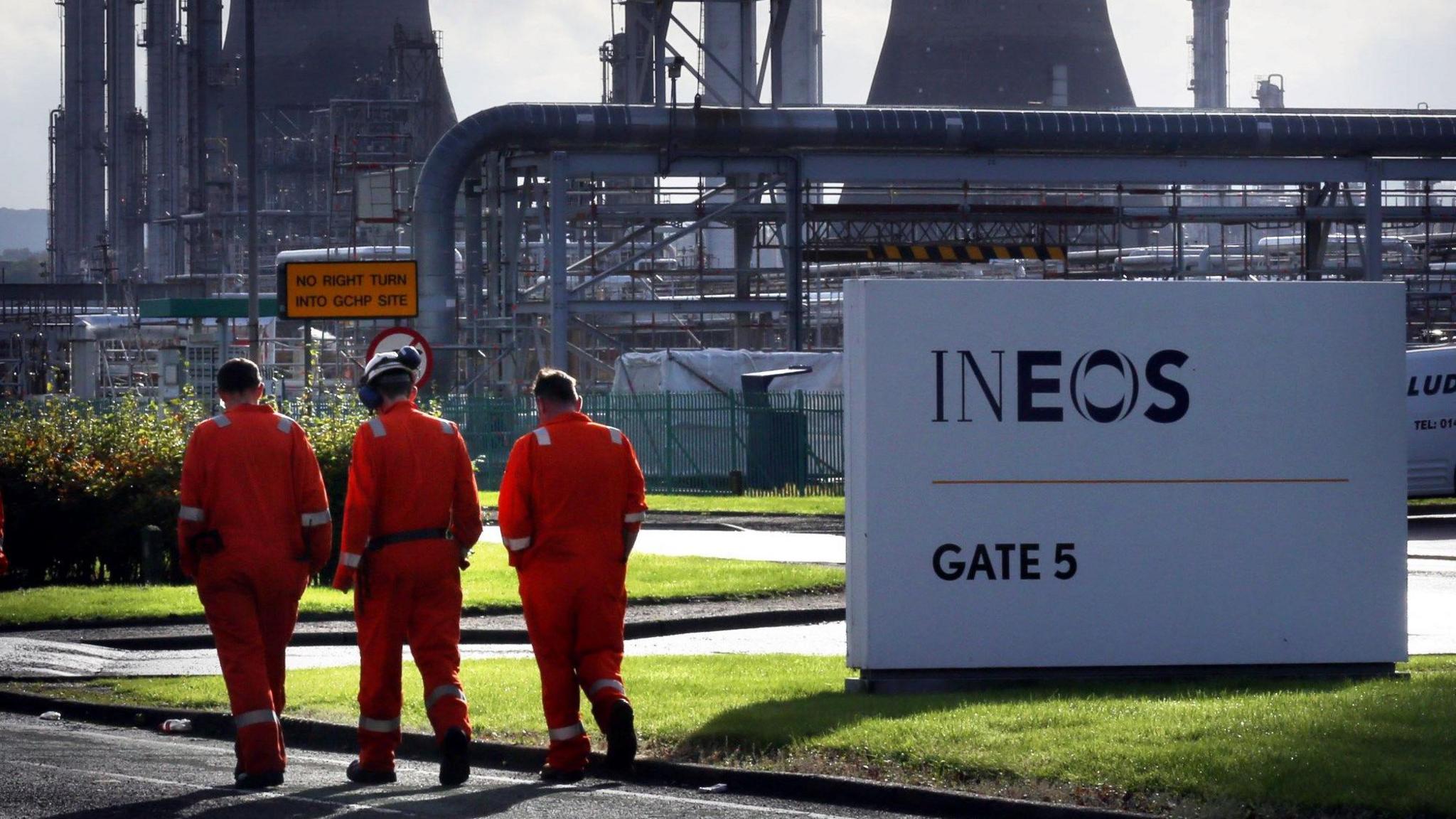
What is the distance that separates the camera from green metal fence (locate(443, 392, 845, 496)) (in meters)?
31.2

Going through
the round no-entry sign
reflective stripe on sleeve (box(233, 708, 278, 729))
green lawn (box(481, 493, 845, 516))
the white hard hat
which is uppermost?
the round no-entry sign

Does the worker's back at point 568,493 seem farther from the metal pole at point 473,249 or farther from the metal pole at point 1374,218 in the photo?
the metal pole at point 1374,218

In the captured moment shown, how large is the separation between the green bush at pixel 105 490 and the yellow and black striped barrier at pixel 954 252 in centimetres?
2064

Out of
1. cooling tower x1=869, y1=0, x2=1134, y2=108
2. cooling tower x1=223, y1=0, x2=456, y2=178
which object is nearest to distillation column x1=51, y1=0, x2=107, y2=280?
cooling tower x1=223, y1=0, x2=456, y2=178

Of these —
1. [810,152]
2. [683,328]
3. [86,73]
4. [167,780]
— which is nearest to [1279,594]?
[167,780]

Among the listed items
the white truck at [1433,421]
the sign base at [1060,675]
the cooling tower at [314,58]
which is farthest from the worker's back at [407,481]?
the cooling tower at [314,58]

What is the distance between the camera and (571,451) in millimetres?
7910

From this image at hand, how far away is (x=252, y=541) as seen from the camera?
766 cm

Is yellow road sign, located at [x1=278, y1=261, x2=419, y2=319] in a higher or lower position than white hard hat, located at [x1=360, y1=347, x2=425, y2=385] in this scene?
higher

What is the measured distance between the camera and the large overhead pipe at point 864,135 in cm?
3173

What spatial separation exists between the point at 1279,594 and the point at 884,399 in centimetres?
235

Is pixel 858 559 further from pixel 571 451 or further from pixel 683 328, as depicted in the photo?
pixel 683 328

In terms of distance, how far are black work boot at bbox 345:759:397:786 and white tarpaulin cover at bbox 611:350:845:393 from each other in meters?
25.4

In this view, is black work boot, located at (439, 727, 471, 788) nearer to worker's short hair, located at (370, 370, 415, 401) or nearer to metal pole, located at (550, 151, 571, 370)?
worker's short hair, located at (370, 370, 415, 401)
